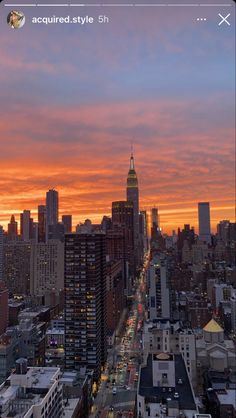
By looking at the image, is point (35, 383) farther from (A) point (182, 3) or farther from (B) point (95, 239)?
(B) point (95, 239)

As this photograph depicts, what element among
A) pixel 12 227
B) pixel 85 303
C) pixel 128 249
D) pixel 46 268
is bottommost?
pixel 85 303

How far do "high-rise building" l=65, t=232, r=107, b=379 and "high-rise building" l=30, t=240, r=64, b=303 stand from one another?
1.26ft

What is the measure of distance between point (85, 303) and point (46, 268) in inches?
47.9

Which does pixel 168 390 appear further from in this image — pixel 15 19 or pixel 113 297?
pixel 113 297

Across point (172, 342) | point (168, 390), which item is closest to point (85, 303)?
point (172, 342)

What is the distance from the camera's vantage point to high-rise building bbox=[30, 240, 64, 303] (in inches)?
324

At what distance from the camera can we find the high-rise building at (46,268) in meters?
8.24

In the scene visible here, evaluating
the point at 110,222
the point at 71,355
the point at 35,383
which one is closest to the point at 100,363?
the point at 71,355

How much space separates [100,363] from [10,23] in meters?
6.94

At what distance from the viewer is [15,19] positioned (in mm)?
1781

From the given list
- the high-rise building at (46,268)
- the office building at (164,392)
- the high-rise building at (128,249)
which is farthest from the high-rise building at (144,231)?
the office building at (164,392)

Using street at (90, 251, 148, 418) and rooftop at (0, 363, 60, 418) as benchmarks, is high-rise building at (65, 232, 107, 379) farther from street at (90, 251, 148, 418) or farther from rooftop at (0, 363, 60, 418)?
rooftop at (0, 363, 60, 418)

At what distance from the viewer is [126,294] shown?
523 inches

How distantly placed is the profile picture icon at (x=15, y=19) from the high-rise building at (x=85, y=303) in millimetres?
6270
